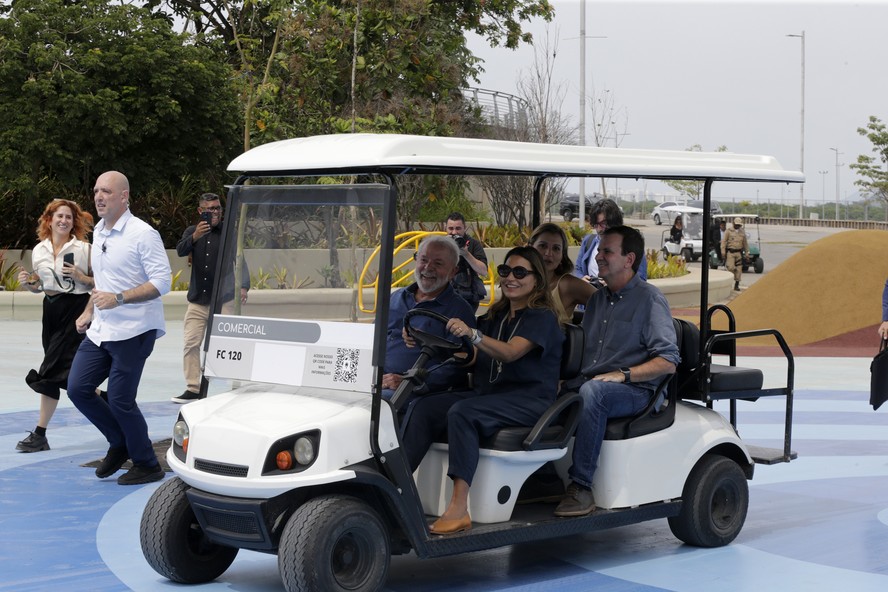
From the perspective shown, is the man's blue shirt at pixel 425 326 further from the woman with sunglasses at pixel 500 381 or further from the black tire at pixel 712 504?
the black tire at pixel 712 504

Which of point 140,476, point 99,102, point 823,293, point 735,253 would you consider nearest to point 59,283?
point 140,476

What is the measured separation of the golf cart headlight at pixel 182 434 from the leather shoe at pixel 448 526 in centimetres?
107

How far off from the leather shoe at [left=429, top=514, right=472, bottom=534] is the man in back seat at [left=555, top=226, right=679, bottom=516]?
600 millimetres

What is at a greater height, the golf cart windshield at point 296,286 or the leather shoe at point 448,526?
the golf cart windshield at point 296,286

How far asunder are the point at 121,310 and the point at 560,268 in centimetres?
250

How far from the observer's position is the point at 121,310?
7012mm

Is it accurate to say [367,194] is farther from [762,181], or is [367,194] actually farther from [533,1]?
[533,1]

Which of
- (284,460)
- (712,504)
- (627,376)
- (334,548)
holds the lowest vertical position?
(712,504)

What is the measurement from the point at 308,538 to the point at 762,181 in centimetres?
297

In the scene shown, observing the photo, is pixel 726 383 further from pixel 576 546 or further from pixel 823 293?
pixel 823 293

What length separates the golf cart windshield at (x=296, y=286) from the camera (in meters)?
4.95

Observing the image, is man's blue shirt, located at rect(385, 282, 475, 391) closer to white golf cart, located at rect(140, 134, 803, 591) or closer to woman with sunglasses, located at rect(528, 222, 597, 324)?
white golf cart, located at rect(140, 134, 803, 591)

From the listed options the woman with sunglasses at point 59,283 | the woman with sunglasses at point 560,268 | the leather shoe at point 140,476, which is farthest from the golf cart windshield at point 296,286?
the woman with sunglasses at point 59,283

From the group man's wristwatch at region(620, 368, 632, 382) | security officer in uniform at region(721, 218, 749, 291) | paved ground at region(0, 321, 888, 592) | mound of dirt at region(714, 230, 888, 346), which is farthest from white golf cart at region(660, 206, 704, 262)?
man's wristwatch at region(620, 368, 632, 382)
